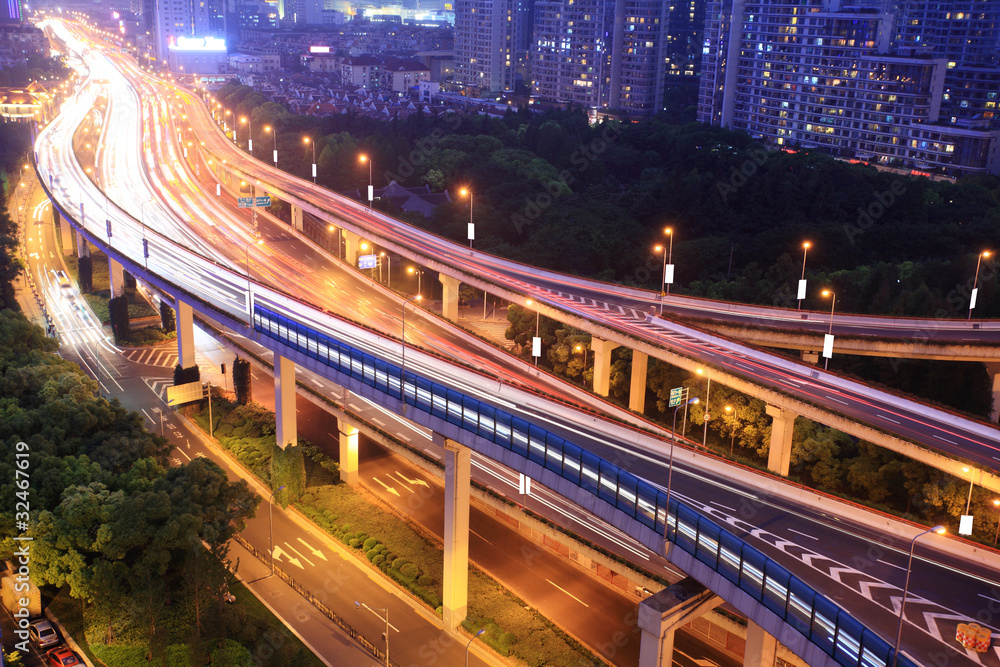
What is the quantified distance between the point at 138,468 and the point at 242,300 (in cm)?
2007

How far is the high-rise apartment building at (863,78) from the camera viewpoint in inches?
5123

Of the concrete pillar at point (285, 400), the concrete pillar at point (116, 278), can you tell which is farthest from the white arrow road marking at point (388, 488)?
the concrete pillar at point (116, 278)

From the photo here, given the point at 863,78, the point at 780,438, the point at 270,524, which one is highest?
the point at 863,78

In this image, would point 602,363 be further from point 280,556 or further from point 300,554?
point 280,556

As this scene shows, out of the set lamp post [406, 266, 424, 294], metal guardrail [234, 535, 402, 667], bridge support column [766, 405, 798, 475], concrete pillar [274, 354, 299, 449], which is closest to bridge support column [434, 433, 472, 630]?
metal guardrail [234, 535, 402, 667]

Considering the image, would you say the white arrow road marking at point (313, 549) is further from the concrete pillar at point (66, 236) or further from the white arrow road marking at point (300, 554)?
the concrete pillar at point (66, 236)

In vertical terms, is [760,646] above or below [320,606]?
above

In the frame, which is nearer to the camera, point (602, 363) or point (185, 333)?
point (602, 363)

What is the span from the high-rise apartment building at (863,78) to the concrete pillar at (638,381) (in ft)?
312

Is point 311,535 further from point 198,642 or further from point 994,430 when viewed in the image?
point 994,430

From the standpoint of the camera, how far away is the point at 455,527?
35188 mm

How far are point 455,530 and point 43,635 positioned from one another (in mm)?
16827

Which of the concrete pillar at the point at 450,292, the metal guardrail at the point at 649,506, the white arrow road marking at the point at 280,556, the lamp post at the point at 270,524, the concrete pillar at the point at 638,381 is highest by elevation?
the metal guardrail at the point at 649,506

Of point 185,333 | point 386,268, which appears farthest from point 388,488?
point 386,268
